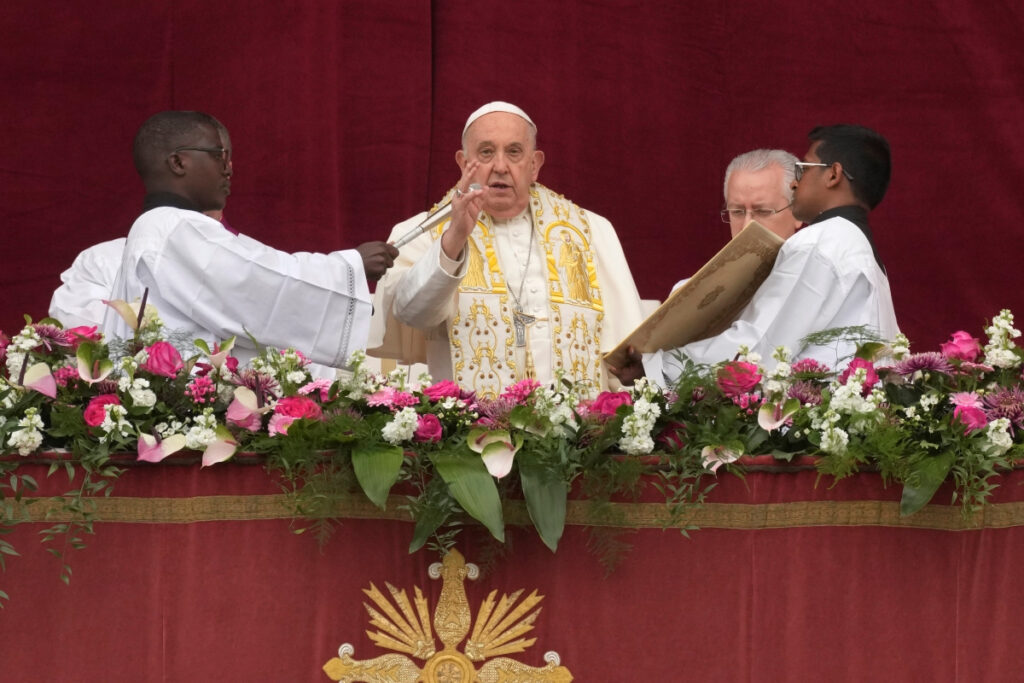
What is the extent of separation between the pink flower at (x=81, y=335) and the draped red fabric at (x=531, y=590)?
1.08 ft

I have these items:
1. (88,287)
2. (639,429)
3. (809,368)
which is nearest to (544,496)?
(639,429)

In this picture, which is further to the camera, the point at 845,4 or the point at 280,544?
the point at 845,4

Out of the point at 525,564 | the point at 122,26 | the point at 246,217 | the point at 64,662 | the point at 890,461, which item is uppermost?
the point at 122,26

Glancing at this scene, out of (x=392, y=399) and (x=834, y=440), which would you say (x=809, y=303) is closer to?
(x=834, y=440)

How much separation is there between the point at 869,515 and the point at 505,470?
894 millimetres

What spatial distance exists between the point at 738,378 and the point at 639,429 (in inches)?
11.7

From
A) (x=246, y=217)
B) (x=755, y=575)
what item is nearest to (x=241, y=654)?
(x=755, y=575)

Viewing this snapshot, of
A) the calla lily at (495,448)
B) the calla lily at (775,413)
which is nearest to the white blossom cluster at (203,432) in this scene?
the calla lily at (495,448)

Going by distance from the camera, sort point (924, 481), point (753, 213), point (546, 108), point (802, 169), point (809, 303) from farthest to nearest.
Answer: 1. point (546, 108)
2. point (753, 213)
3. point (802, 169)
4. point (809, 303)
5. point (924, 481)

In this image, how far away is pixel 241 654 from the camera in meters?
3.65

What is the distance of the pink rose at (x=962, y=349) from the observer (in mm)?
3859

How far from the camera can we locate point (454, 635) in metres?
3.70

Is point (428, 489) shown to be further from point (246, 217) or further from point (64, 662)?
point (246, 217)

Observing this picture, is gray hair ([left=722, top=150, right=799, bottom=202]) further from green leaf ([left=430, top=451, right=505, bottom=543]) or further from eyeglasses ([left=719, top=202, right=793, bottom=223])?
green leaf ([left=430, top=451, right=505, bottom=543])
